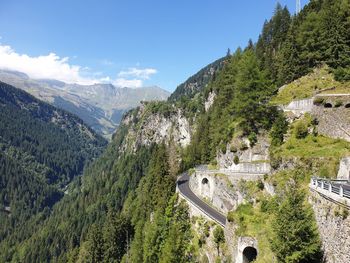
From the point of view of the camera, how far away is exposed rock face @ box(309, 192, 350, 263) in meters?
21.3

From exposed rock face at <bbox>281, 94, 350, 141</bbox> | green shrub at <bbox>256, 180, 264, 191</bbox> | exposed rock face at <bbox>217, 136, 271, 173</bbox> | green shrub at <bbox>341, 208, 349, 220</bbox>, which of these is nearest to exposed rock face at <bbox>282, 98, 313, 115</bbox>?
exposed rock face at <bbox>281, 94, 350, 141</bbox>

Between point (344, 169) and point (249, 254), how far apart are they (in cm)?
1393

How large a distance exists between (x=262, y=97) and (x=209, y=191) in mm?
21198

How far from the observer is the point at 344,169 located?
34.6 m

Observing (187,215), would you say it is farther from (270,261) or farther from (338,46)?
(338,46)

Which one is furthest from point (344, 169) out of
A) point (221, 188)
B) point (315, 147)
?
point (221, 188)

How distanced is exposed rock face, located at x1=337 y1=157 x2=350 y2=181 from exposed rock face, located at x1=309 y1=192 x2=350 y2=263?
8.08 metres

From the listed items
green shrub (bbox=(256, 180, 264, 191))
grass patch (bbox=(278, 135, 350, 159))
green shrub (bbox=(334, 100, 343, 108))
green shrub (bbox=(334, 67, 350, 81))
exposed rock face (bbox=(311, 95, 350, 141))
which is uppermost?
green shrub (bbox=(334, 67, 350, 81))

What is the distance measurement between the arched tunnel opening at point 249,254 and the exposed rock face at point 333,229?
12053mm

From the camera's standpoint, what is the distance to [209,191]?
219 ft

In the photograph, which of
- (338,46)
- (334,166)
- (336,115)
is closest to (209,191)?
(336,115)

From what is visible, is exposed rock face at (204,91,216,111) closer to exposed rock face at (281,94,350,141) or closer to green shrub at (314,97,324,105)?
exposed rock face at (281,94,350,141)

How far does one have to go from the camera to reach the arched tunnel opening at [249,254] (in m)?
37.4

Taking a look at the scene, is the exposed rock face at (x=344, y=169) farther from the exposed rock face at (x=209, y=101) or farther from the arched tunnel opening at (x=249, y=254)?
the exposed rock face at (x=209, y=101)
